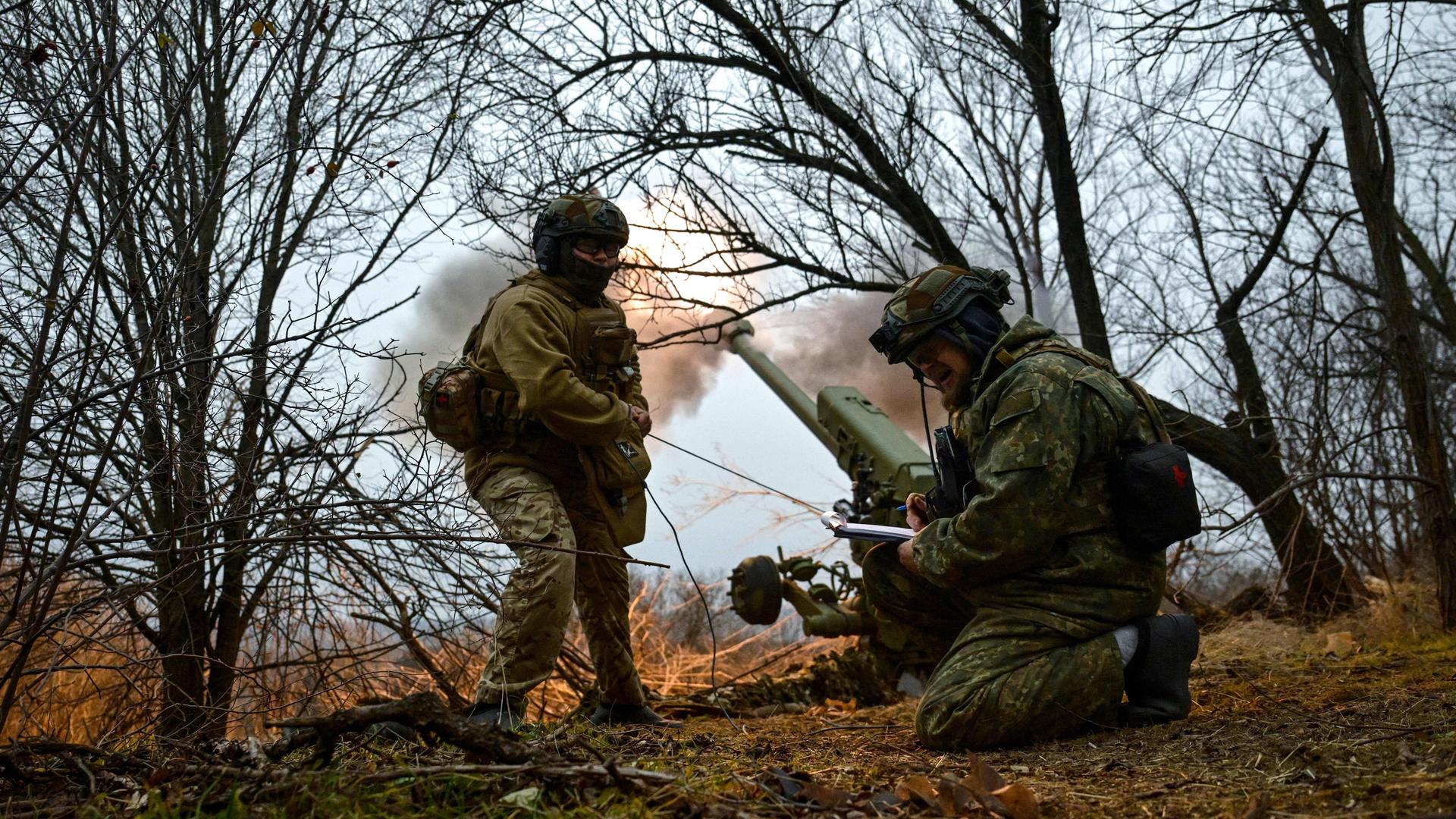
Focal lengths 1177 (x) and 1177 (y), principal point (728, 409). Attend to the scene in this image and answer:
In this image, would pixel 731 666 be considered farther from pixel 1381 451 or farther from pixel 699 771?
pixel 699 771

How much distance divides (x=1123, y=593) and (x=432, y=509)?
87.0 inches

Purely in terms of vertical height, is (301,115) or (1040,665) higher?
(301,115)

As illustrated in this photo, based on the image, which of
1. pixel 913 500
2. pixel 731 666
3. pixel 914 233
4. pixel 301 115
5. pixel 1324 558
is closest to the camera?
pixel 913 500

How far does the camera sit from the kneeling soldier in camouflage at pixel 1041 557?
3.62 metres

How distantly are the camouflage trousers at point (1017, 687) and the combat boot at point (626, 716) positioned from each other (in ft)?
4.56

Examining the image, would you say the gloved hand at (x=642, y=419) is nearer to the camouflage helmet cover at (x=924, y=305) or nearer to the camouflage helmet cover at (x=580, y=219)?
the camouflage helmet cover at (x=580, y=219)

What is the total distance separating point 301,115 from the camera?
5.40 meters

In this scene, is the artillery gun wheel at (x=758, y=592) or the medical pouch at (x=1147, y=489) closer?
the medical pouch at (x=1147, y=489)

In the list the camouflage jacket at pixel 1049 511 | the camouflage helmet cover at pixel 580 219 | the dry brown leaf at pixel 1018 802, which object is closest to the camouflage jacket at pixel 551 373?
the camouflage helmet cover at pixel 580 219

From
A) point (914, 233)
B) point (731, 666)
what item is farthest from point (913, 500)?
point (731, 666)

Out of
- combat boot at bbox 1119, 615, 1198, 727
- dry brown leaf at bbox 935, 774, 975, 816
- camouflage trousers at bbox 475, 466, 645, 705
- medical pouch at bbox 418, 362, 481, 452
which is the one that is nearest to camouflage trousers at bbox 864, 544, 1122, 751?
combat boot at bbox 1119, 615, 1198, 727

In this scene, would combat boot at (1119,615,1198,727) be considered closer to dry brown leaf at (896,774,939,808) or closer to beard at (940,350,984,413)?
beard at (940,350,984,413)

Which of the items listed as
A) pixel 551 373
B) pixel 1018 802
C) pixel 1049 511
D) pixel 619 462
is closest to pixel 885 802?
pixel 1018 802

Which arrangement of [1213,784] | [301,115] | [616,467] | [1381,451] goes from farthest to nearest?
[1381,451] → [301,115] → [616,467] → [1213,784]
